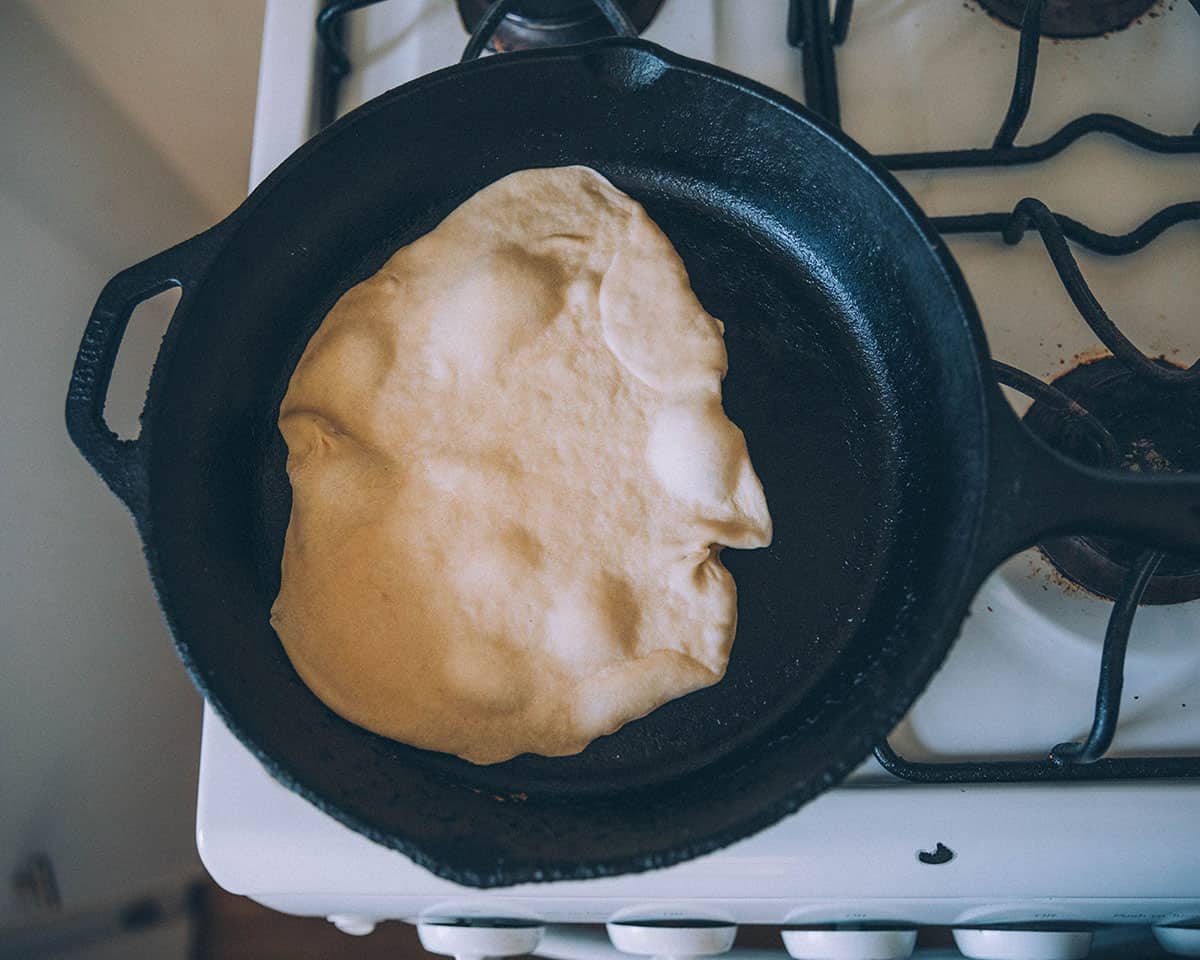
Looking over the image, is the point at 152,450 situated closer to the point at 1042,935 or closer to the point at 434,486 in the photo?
the point at 434,486

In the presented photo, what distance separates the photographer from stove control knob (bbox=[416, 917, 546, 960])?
2.14 ft

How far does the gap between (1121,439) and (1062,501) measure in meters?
0.21

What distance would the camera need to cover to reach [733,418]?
64cm

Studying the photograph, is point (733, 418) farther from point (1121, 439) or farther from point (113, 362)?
point (113, 362)

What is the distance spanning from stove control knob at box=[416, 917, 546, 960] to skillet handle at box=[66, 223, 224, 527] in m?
0.37

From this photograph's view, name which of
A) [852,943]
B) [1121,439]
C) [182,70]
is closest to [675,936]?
[852,943]

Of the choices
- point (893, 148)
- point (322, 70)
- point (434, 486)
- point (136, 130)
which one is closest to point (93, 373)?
point (434, 486)

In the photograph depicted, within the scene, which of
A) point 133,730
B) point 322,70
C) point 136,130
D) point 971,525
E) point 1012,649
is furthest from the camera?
point 133,730

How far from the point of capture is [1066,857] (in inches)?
21.8

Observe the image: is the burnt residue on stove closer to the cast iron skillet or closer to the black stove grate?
the black stove grate

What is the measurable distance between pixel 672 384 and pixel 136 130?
2.04 ft

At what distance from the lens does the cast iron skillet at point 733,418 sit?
0.49 m

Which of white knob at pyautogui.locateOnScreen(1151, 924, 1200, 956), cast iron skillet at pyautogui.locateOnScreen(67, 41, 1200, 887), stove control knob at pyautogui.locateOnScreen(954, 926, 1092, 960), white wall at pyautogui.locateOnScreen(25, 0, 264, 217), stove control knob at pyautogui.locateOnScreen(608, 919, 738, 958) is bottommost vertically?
white knob at pyautogui.locateOnScreen(1151, 924, 1200, 956)

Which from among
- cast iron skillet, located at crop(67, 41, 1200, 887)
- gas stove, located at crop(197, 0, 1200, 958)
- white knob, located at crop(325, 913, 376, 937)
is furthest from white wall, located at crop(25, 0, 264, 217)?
white knob, located at crop(325, 913, 376, 937)
